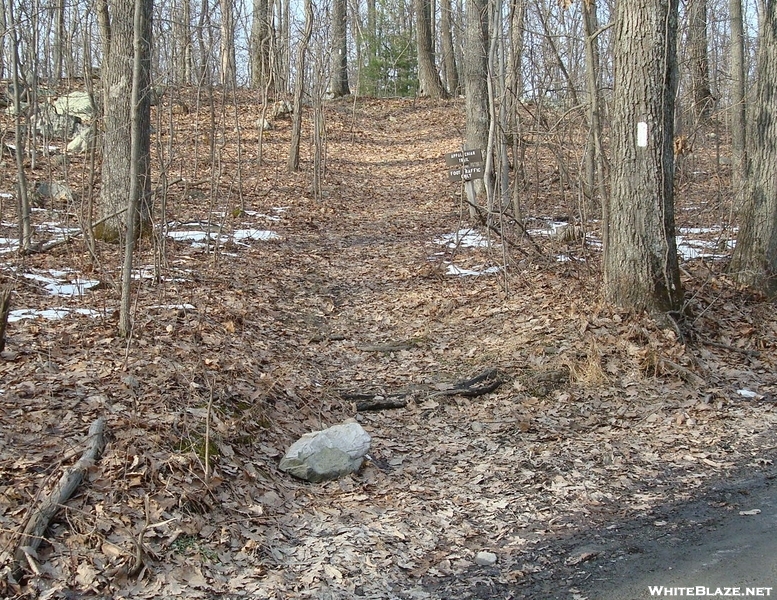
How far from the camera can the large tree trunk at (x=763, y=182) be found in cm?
863

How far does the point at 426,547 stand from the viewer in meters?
4.38

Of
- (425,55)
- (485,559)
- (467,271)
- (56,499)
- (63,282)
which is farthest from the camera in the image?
(425,55)

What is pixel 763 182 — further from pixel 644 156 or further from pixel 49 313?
pixel 49 313

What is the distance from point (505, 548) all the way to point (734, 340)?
4.72 m

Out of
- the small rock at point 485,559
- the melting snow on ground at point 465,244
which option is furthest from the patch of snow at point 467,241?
the small rock at point 485,559

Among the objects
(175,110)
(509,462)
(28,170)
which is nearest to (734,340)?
(509,462)

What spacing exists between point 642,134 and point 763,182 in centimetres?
256

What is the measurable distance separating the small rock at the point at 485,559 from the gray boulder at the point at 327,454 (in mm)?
1400

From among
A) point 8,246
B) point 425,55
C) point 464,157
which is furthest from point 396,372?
point 425,55

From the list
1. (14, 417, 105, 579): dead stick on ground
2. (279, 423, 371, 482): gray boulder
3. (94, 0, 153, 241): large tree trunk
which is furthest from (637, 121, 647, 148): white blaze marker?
(94, 0, 153, 241): large tree trunk

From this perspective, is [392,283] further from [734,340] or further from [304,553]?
[304,553]

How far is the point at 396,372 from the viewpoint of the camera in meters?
7.45

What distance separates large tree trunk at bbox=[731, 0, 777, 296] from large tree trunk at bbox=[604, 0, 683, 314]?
6.01ft

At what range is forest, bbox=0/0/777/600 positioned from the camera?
412 cm
